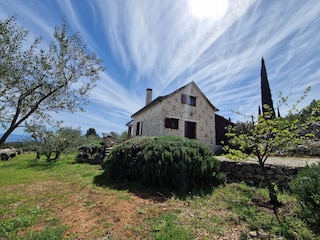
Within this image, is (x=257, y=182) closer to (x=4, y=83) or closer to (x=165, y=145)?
(x=165, y=145)

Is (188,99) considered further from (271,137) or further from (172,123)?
(271,137)

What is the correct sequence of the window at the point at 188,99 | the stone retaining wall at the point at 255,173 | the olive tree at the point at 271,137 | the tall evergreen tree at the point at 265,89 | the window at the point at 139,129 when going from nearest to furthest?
the olive tree at the point at 271,137
the stone retaining wall at the point at 255,173
the window at the point at 188,99
the window at the point at 139,129
the tall evergreen tree at the point at 265,89

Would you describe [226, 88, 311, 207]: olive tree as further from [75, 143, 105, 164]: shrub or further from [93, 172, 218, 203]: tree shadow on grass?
[75, 143, 105, 164]: shrub

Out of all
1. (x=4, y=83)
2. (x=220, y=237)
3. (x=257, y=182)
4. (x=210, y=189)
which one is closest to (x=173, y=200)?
(x=210, y=189)

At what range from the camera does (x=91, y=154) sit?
14.3 metres

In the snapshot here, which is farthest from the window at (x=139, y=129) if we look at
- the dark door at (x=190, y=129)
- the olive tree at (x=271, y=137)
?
the olive tree at (x=271, y=137)

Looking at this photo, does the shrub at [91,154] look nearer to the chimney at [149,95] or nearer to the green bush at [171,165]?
the chimney at [149,95]

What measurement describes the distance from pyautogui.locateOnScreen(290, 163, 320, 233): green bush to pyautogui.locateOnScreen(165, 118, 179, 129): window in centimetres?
1124

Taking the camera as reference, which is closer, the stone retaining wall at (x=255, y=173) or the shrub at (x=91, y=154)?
the stone retaining wall at (x=255, y=173)

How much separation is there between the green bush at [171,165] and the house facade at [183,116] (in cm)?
718

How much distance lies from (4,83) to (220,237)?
6.46 m

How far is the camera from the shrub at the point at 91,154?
13742mm

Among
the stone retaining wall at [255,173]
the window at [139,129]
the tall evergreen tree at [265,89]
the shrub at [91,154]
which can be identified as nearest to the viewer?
the stone retaining wall at [255,173]

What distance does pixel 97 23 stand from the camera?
7098mm
